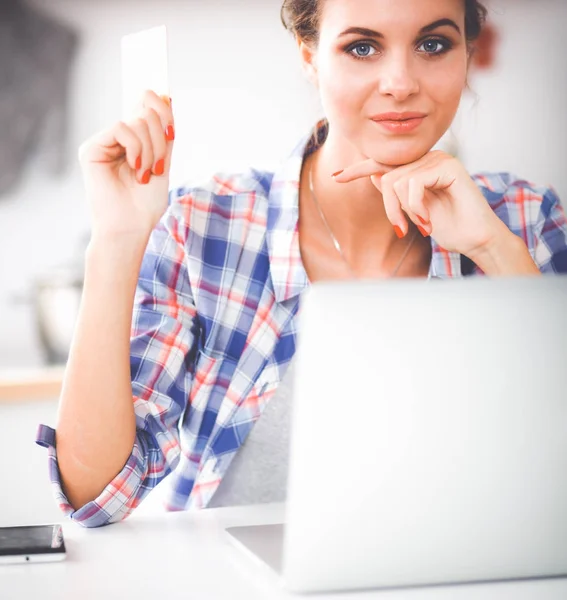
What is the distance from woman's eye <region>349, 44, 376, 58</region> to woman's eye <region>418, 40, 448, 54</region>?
0.08 meters

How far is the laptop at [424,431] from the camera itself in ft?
2.41

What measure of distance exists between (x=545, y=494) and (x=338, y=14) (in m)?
0.91

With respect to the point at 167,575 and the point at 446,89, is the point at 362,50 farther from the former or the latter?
the point at 167,575

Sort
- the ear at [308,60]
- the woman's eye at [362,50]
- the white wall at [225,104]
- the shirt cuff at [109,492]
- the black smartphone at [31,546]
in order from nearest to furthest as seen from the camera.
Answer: the black smartphone at [31,546] → the shirt cuff at [109,492] → the woman's eye at [362,50] → the ear at [308,60] → the white wall at [225,104]

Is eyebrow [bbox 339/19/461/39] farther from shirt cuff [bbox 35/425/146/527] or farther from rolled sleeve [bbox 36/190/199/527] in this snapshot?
shirt cuff [bbox 35/425/146/527]

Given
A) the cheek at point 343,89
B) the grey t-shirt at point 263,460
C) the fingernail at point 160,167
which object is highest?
the cheek at point 343,89

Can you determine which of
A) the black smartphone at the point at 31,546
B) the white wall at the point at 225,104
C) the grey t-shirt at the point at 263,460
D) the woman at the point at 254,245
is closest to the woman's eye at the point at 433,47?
the woman at the point at 254,245

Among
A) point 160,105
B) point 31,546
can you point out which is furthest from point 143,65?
point 31,546

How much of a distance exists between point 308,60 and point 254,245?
35 cm

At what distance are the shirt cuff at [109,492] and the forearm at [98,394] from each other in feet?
0.04

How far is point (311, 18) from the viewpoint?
1523 millimetres

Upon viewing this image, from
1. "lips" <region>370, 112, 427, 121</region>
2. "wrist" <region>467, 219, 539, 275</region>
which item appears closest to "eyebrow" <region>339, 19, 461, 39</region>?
"lips" <region>370, 112, 427, 121</region>

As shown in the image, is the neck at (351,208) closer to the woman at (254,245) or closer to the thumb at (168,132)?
the woman at (254,245)

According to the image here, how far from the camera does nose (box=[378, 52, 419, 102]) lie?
1.40m
